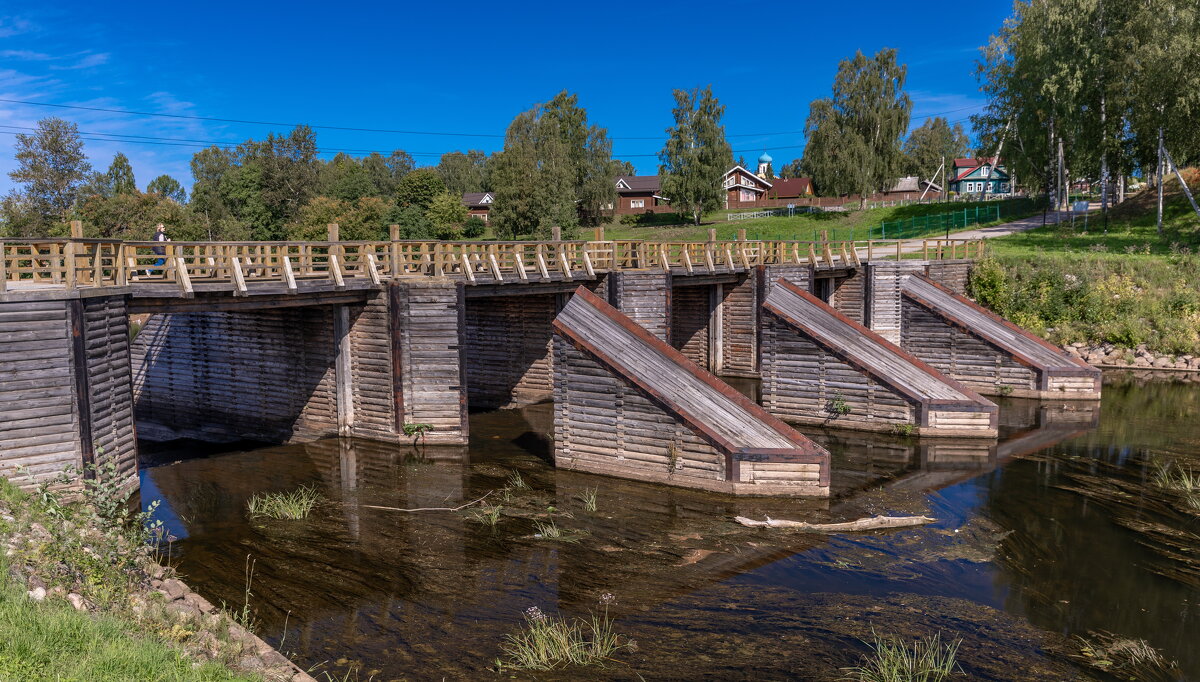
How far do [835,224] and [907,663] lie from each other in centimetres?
6540

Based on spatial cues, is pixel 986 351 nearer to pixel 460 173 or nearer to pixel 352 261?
pixel 352 261

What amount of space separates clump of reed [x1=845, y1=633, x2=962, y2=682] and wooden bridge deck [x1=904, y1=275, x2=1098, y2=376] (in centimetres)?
2184

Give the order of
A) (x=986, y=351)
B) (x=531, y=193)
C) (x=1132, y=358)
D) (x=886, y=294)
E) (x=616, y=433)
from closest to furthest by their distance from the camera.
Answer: (x=616, y=433) → (x=986, y=351) → (x=886, y=294) → (x=1132, y=358) → (x=531, y=193)

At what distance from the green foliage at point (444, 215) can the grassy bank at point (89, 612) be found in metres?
61.5

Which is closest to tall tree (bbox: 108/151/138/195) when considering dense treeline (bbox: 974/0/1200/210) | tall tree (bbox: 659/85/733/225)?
tall tree (bbox: 659/85/733/225)

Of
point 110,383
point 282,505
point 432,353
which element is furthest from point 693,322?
point 110,383

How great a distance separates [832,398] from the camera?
84.9 ft

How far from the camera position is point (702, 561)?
15406mm

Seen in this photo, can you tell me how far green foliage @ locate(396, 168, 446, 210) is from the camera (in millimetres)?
80000

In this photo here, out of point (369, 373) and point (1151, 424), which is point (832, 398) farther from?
point (369, 373)

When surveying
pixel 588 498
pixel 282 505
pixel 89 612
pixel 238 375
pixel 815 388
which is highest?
pixel 238 375

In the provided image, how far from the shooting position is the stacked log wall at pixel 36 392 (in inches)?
631

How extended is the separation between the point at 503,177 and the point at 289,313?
140 ft

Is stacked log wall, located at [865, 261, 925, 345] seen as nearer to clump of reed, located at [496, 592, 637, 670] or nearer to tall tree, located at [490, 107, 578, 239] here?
clump of reed, located at [496, 592, 637, 670]
